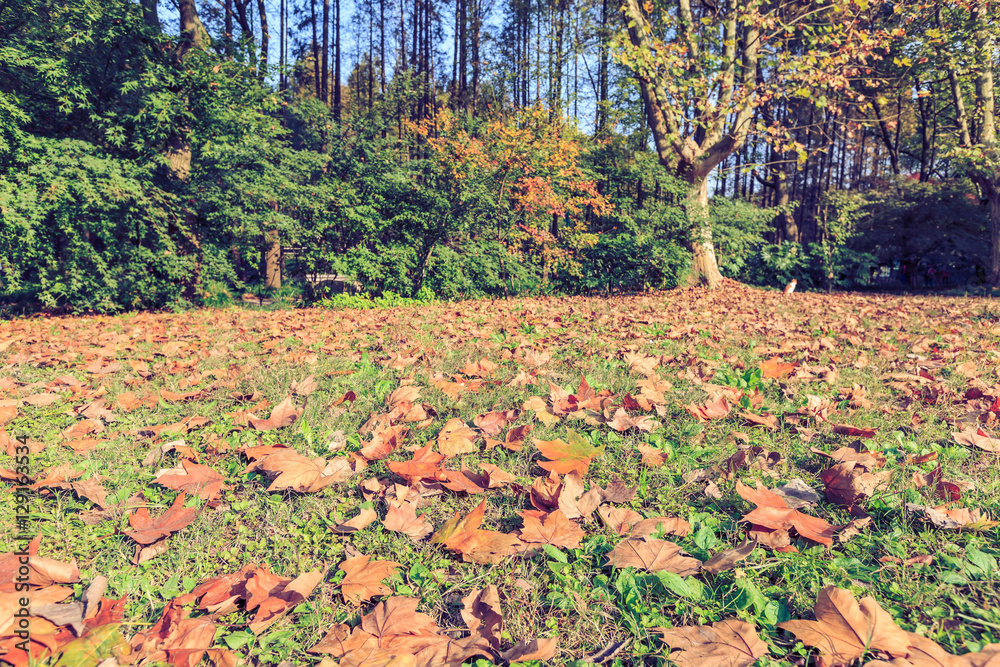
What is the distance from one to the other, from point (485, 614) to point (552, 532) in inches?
12.4

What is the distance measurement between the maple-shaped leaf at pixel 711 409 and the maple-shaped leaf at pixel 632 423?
0.21 m

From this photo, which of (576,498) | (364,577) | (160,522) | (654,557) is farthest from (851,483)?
(160,522)

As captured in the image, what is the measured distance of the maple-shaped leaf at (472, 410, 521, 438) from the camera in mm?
2006

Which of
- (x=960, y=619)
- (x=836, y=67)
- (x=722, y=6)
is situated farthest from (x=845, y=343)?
(x=722, y=6)

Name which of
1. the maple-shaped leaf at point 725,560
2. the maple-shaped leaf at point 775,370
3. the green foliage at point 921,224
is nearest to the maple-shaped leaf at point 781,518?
the maple-shaped leaf at point 725,560

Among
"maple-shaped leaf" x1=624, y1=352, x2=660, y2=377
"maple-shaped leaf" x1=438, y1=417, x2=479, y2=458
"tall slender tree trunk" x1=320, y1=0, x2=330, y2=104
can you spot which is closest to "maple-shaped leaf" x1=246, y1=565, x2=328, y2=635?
"maple-shaped leaf" x1=438, y1=417, x2=479, y2=458

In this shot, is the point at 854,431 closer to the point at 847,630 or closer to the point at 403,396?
the point at 847,630

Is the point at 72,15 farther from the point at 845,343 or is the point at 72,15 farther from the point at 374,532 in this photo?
the point at 845,343

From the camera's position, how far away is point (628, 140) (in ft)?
43.8

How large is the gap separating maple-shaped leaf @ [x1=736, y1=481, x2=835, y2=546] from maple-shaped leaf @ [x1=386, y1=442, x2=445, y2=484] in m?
0.95

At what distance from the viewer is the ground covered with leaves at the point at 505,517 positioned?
101 cm

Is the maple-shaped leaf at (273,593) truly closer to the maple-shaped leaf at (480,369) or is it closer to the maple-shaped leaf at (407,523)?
the maple-shaped leaf at (407,523)

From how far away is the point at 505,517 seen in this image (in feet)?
4.79

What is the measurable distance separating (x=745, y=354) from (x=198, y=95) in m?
8.83
